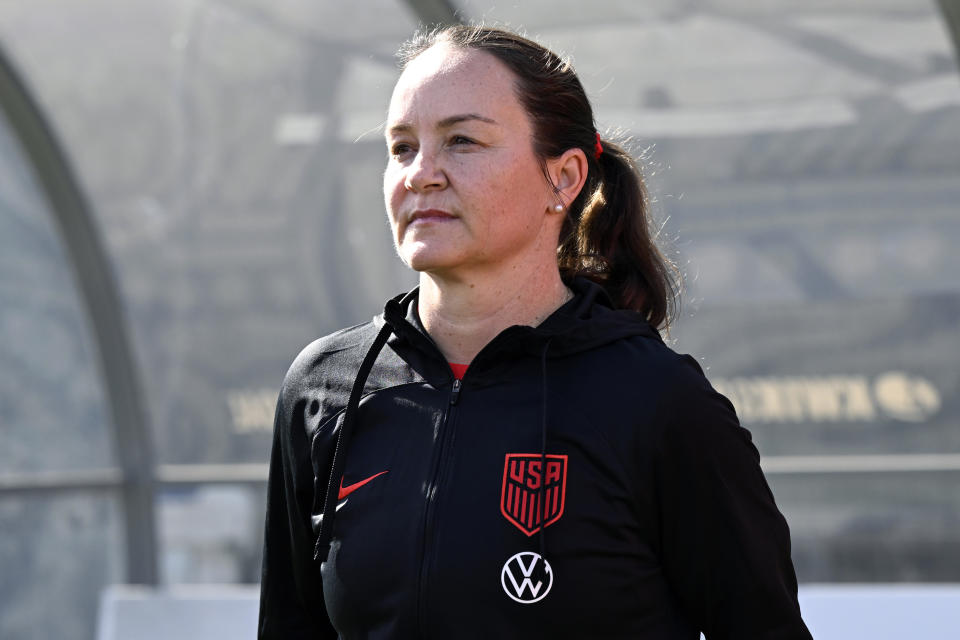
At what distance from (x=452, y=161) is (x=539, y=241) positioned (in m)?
0.20

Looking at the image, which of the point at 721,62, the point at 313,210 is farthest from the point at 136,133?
the point at 721,62

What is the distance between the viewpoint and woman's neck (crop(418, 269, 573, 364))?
1900 mm

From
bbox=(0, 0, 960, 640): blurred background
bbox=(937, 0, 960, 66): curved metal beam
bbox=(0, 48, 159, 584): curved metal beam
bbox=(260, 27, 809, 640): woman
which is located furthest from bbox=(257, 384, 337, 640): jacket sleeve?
bbox=(0, 48, 159, 584): curved metal beam

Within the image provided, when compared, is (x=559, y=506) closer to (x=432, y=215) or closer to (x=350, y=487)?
(x=350, y=487)

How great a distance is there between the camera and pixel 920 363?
4816 mm

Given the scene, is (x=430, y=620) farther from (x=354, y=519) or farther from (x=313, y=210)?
(x=313, y=210)

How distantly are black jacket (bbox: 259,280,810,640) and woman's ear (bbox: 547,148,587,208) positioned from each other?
0.22m

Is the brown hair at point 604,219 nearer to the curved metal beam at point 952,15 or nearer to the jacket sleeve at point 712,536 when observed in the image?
the jacket sleeve at point 712,536

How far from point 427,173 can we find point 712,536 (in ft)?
2.20

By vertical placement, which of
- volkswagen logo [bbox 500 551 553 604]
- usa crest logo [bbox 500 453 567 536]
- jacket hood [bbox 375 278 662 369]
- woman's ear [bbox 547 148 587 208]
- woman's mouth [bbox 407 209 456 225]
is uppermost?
woman's ear [bbox 547 148 587 208]

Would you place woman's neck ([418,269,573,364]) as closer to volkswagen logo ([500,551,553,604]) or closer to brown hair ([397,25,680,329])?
brown hair ([397,25,680,329])

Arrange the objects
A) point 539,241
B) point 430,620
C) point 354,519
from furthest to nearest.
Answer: point 539,241, point 354,519, point 430,620

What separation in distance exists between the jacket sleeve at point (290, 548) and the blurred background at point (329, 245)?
2777 millimetres

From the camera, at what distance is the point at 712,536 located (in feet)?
5.71
